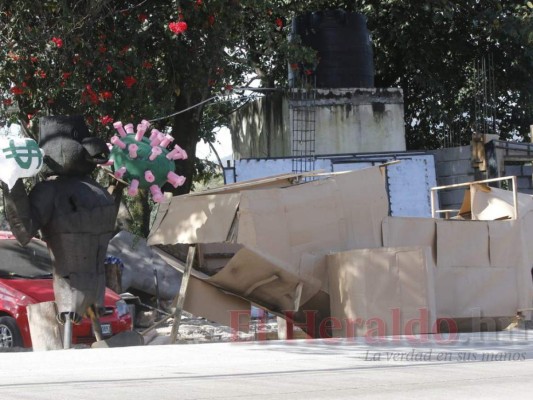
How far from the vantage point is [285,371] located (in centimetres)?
804

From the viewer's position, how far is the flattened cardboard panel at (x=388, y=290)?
34.7 feet

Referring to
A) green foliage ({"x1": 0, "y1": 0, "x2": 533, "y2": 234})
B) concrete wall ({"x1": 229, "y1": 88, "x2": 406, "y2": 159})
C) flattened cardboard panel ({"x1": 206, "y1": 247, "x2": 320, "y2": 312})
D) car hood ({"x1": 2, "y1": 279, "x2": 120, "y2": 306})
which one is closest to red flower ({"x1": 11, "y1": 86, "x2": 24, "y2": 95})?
green foliage ({"x1": 0, "y1": 0, "x2": 533, "y2": 234})

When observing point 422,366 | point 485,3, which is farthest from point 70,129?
point 485,3

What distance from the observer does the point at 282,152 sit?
20406 mm

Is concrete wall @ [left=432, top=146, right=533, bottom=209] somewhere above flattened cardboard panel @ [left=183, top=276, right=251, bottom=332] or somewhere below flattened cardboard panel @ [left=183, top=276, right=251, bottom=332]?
above

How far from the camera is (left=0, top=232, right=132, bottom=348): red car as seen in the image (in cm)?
1155

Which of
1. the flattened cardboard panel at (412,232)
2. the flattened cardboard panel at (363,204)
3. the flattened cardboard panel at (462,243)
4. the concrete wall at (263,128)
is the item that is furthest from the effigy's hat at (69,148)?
the concrete wall at (263,128)

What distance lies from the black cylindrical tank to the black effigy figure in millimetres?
10524

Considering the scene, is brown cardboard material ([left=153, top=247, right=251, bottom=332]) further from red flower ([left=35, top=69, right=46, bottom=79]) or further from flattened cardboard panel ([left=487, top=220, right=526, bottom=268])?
red flower ([left=35, top=69, right=46, bottom=79])

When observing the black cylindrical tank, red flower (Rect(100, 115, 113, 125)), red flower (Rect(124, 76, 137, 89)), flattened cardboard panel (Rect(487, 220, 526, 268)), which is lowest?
flattened cardboard panel (Rect(487, 220, 526, 268))

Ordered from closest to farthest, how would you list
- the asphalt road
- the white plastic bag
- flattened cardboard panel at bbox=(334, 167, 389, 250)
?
the asphalt road, the white plastic bag, flattened cardboard panel at bbox=(334, 167, 389, 250)

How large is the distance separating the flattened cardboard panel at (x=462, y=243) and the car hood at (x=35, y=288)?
165 inches

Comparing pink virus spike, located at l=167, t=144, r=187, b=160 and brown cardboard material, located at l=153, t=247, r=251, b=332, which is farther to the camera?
brown cardboard material, located at l=153, t=247, r=251, b=332

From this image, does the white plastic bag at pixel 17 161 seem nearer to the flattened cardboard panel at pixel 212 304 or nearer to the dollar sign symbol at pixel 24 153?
the dollar sign symbol at pixel 24 153
